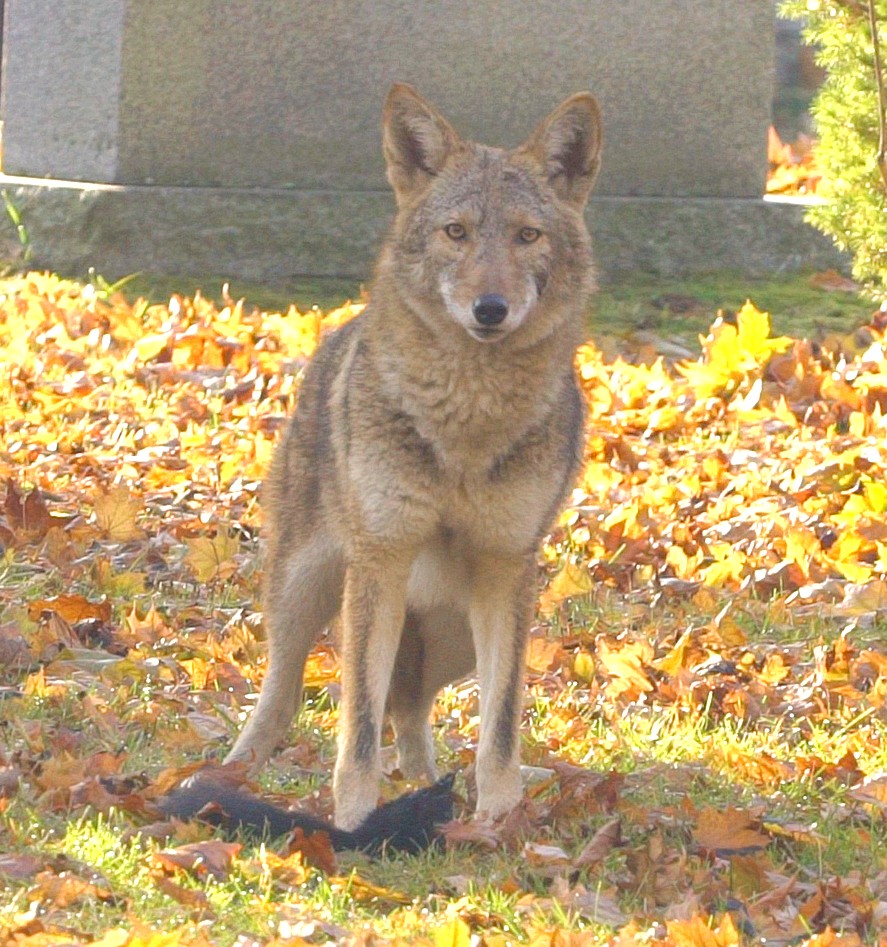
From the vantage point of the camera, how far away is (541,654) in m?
6.05

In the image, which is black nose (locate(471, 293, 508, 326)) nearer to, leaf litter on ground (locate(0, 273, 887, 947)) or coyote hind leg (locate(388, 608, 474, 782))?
coyote hind leg (locate(388, 608, 474, 782))

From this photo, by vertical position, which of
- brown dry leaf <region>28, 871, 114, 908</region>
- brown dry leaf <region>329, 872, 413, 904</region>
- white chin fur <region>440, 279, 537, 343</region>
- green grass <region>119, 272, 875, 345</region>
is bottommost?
brown dry leaf <region>329, 872, 413, 904</region>

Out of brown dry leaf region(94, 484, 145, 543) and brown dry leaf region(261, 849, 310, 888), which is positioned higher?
brown dry leaf region(261, 849, 310, 888)

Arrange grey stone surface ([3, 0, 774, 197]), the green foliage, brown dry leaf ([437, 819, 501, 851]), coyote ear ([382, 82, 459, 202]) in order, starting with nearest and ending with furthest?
brown dry leaf ([437, 819, 501, 851]), coyote ear ([382, 82, 459, 202]), the green foliage, grey stone surface ([3, 0, 774, 197])

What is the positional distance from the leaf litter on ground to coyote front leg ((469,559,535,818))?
151 mm

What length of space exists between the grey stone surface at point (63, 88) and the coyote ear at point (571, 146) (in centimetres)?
544

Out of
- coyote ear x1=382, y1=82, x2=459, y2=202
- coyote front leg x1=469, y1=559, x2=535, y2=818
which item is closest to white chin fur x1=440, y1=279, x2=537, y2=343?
coyote ear x1=382, y1=82, x2=459, y2=202

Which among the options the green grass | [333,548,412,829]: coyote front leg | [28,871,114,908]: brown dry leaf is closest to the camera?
[28,871,114,908]: brown dry leaf

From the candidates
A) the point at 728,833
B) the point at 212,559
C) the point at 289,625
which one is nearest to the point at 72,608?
the point at 212,559

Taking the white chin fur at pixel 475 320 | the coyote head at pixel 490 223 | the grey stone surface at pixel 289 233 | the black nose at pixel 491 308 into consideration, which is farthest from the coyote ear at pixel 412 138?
the grey stone surface at pixel 289 233

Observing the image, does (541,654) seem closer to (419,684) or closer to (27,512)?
(419,684)

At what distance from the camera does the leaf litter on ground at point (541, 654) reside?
4039 millimetres

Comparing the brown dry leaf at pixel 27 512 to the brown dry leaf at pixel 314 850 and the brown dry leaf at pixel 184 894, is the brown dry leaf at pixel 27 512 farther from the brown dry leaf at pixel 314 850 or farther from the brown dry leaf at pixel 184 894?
the brown dry leaf at pixel 184 894

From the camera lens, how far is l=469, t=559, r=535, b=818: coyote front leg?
4.82m
